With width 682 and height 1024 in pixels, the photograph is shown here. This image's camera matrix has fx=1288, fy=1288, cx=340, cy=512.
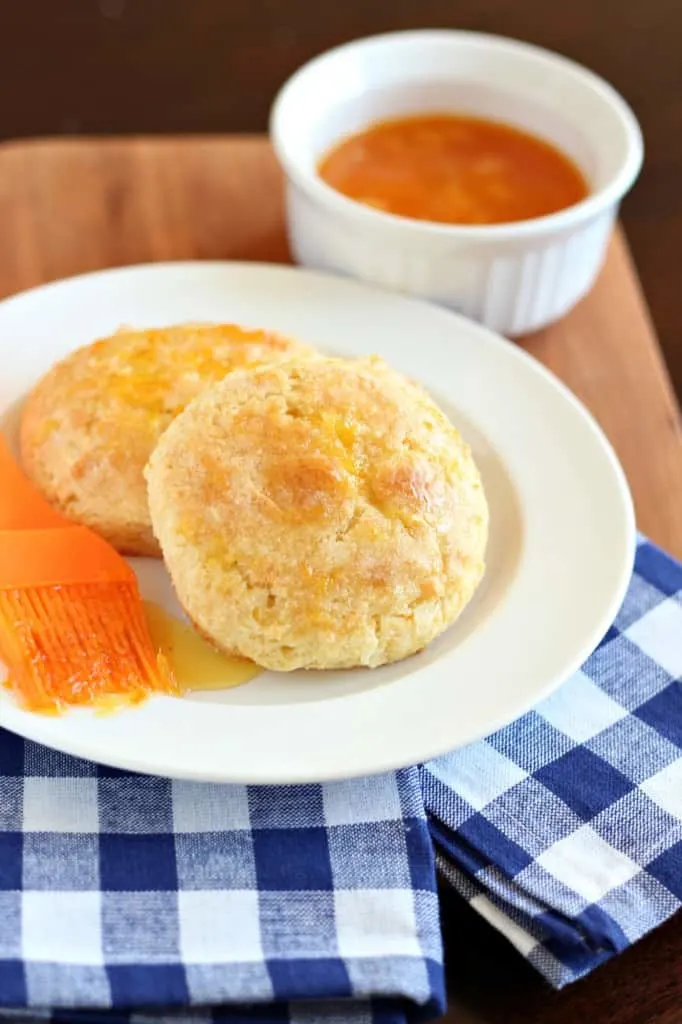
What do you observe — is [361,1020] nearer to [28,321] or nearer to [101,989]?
[101,989]

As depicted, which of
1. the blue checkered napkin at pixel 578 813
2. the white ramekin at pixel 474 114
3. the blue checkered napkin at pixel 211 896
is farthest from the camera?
the white ramekin at pixel 474 114

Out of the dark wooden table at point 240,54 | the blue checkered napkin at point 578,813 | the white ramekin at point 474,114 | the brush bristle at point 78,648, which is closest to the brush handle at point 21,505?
the brush bristle at point 78,648

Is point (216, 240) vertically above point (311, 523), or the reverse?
point (311, 523)

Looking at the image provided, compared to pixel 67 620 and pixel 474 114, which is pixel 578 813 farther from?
pixel 474 114

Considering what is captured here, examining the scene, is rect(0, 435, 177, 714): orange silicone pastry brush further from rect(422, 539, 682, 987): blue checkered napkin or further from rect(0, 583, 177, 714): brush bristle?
rect(422, 539, 682, 987): blue checkered napkin

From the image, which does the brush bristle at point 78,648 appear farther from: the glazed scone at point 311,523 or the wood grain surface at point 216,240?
the wood grain surface at point 216,240

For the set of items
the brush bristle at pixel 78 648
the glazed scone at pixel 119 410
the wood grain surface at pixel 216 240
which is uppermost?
the glazed scone at pixel 119 410

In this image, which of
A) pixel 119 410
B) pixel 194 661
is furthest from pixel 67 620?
pixel 119 410
